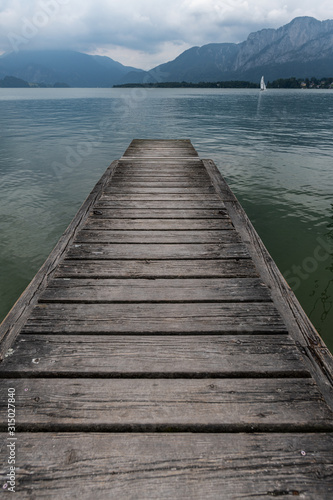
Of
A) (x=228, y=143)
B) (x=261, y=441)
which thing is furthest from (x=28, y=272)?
(x=228, y=143)

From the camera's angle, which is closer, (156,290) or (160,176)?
(156,290)

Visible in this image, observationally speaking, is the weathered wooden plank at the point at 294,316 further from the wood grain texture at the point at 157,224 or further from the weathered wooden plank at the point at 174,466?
the weathered wooden plank at the point at 174,466

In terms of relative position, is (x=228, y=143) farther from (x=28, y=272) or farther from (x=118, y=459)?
(x=118, y=459)

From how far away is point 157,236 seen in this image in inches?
167

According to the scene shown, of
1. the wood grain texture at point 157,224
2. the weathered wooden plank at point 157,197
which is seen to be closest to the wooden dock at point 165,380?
the wood grain texture at point 157,224

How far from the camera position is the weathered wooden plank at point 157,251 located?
144 inches

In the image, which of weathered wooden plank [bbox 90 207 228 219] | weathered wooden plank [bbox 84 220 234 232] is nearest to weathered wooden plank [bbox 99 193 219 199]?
weathered wooden plank [bbox 90 207 228 219]

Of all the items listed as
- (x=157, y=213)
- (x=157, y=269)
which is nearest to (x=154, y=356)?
(x=157, y=269)

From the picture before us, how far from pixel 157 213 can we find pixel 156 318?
275cm

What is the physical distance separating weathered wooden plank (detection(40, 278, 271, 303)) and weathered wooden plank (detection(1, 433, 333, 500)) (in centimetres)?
132

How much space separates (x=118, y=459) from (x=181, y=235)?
121 inches

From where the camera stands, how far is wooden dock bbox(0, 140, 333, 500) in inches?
60.1

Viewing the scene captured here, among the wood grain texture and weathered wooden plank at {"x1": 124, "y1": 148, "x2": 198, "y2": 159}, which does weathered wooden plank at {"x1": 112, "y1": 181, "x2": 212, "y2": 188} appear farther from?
weathered wooden plank at {"x1": 124, "y1": 148, "x2": 198, "y2": 159}

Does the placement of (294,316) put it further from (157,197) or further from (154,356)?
(157,197)
